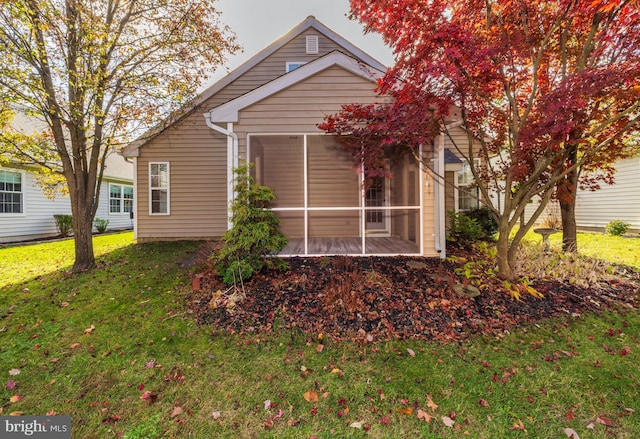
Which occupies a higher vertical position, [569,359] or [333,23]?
[333,23]

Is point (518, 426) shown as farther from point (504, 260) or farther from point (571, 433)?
point (504, 260)

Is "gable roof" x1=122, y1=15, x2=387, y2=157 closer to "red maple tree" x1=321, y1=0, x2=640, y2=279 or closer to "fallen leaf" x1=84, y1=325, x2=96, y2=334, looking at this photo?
"red maple tree" x1=321, y1=0, x2=640, y2=279

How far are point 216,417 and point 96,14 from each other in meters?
7.98

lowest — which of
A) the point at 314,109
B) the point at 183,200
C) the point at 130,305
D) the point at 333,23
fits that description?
the point at 130,305

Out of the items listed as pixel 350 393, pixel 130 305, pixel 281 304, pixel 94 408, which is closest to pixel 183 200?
pixel 130 305

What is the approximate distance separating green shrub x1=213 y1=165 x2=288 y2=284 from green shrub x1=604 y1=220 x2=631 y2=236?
41.1 ft

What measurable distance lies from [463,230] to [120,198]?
1750 centimetres

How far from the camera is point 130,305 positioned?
4309 millimetres

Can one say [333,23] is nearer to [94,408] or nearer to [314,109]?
[314,109]

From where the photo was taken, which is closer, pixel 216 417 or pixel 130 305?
pixel 216 417

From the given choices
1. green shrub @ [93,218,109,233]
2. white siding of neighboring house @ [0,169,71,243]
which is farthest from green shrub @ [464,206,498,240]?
green shrub @ [93,218,109,233]

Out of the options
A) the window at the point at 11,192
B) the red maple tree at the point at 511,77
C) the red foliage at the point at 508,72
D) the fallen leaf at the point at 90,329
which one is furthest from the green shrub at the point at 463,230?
the window at the point at 11,192

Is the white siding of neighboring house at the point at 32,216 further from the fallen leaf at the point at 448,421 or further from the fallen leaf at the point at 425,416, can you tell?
the fallen leaf at the point at 448,421

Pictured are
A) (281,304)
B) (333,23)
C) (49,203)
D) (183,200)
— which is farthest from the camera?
(49,203)
